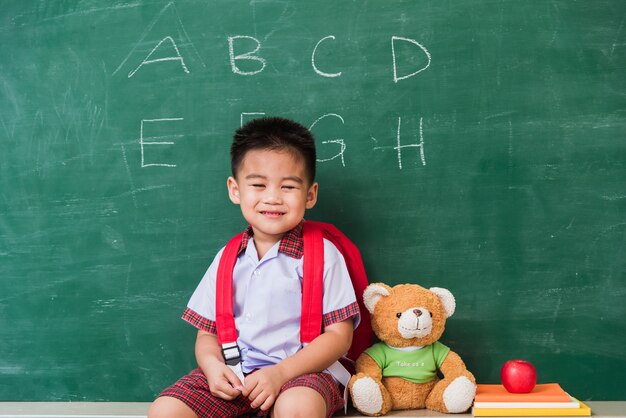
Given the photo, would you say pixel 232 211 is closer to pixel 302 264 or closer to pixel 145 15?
pixel 302 264

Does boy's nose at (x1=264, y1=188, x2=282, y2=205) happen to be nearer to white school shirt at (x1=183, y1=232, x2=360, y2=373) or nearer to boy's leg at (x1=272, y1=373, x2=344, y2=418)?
white school shirt at (x1=183, y1=232, x2=360, y2=373)

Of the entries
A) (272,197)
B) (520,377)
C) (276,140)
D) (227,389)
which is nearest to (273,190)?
(272,197)

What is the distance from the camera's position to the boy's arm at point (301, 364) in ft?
5.20

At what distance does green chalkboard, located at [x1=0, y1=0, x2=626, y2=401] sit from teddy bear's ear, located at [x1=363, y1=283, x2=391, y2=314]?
0.21 metres

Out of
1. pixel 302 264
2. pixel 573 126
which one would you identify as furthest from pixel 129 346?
pixel 573 126

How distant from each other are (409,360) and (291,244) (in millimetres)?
395

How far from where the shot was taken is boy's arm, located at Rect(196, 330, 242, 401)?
1.63 meters

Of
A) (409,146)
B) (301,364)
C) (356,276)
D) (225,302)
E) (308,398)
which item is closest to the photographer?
(308,398)

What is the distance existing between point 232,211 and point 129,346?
47 cm

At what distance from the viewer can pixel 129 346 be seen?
208cm

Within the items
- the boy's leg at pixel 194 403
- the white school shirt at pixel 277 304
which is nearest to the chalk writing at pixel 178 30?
the white school shirt at pixel 277 304

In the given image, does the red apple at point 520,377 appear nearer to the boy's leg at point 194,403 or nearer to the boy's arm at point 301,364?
the boy's arm at point 301,364

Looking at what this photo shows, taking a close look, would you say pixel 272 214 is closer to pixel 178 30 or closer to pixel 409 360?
pixel 409 360

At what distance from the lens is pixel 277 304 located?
1.74 metres
